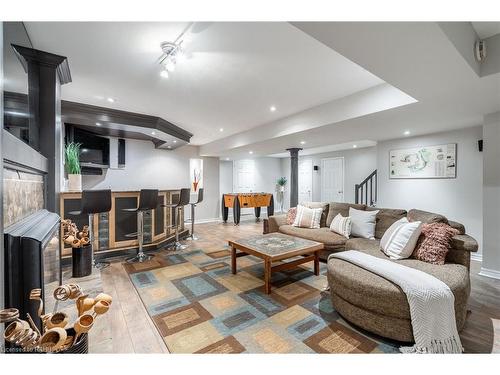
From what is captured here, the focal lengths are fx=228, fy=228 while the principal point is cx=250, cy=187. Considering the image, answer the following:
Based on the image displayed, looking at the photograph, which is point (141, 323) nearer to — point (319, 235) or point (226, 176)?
point (319, 235)

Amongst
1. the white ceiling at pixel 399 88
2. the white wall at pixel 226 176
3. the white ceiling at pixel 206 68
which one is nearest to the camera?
the white ceiling at pixel 399 88

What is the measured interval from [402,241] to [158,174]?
5.59 metres

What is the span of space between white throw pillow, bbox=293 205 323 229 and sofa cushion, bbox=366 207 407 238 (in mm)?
945

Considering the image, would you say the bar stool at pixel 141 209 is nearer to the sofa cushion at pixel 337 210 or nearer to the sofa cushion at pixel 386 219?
the sofa cushion at pixel 337 210

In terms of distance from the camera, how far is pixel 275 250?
2.67 meters

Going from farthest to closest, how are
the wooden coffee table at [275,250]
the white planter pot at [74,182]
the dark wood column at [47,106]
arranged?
the white planter pot at [74,182] → the wooden coffee table at [275,250] → the dark wood column at [47,106]

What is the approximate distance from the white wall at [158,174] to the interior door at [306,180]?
353 centimetres

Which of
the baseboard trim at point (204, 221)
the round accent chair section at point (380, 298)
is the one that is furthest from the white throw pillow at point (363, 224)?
the baseboard trim at point (204, 221)

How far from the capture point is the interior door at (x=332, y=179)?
765 cm

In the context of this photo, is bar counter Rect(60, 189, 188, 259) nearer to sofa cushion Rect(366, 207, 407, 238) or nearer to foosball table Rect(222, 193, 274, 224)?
foosball table Rect(222, 193, 274, 224)

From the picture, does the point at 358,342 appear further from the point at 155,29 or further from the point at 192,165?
the point at 192,165

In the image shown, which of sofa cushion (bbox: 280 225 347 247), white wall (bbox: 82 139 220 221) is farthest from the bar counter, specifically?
sofa cushion (bbox: 280 225 347 247)

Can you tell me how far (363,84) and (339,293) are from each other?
2.36 metres

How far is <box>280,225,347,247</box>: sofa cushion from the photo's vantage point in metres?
3.26
